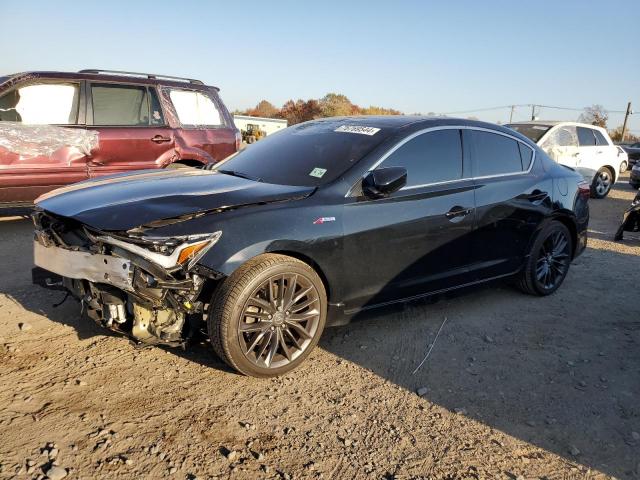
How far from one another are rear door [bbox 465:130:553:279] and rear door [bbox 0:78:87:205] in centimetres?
489

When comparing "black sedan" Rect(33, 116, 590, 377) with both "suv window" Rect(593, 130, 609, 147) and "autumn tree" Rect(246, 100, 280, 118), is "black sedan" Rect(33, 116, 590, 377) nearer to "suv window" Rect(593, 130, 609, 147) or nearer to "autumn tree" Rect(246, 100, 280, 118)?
"suv window" Rect(593, 130, 609, 147)

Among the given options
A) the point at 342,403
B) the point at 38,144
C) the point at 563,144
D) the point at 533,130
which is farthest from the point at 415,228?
the point at 563,144

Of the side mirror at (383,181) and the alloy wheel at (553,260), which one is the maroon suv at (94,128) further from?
the alloy wheel at (553,260)

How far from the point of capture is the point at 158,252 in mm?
2816

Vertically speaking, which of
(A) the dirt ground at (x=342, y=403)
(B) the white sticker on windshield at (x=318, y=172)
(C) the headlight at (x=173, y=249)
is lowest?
(A) the dirt ground at (x=342, y=403)

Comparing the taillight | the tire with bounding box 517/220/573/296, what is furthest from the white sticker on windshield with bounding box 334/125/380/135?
the taillight

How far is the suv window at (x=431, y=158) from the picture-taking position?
3.75 m

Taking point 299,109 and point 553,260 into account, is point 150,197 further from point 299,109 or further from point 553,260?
point 299,109

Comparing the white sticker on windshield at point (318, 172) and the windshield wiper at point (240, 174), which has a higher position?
the white sticker on windshield at point (318, 172)

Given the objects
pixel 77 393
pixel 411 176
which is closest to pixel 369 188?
pixel 411 176

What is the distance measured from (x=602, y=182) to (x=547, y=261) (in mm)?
8929

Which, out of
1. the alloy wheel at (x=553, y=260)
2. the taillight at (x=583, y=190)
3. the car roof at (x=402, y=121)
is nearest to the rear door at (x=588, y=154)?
the taillight at (x=583, y=190)

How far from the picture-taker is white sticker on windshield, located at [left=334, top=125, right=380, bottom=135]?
3899mm

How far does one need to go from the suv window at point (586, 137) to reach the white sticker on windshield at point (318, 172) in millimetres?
9818
